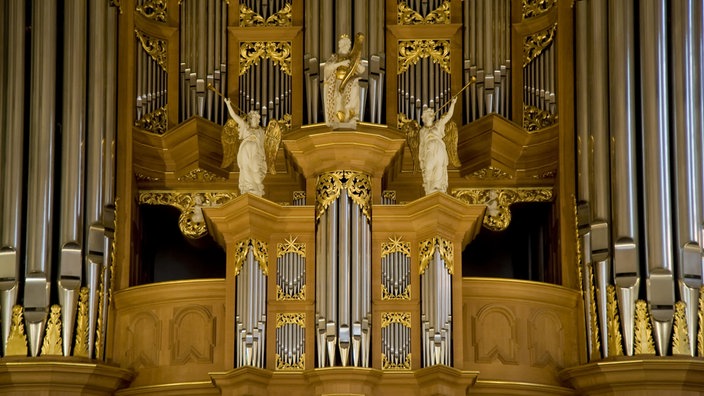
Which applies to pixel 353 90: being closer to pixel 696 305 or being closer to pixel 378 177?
pixel 378 177

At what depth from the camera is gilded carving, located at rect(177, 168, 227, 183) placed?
2345cm

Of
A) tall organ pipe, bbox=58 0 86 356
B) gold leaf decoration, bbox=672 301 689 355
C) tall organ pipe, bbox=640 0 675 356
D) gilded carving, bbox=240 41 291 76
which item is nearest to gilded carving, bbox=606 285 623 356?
tall organ pipe, bbox=640 0 675 356

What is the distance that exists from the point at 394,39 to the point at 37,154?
4.52m

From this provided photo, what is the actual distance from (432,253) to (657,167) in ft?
8.78

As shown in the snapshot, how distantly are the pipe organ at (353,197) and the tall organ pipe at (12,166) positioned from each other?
24 mm

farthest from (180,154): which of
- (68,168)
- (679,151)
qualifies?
(679,151)

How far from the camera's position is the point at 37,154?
2195 centimetres

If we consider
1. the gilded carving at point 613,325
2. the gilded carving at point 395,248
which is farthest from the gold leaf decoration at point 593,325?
the gilded carving at point 395,248

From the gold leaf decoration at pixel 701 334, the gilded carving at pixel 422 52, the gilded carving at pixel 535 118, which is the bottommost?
the gold leaf decoration at pixel 701 334

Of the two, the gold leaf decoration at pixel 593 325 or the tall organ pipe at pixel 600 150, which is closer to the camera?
the gold leaf decoration at pixel 593 325

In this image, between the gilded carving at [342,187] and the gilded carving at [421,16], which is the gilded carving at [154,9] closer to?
the gilded carving at [421,16]

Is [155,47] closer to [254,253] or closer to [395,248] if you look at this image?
[254,253]

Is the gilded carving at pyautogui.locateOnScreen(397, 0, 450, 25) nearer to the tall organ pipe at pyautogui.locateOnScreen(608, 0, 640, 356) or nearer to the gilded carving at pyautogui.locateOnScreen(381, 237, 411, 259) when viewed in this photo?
the tall organ pipe at pyautogui.locateOnScreen(608, 0, 640, 356)

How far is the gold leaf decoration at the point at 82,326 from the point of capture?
2144 centimetres
